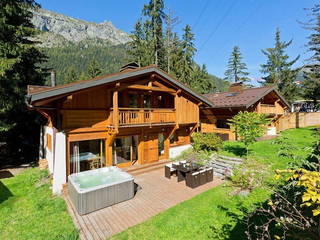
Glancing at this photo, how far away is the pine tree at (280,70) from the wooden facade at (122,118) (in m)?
27.2

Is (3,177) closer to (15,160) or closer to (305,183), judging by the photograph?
(15,160)

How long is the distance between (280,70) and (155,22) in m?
25.8

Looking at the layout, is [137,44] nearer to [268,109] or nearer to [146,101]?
[146,101]

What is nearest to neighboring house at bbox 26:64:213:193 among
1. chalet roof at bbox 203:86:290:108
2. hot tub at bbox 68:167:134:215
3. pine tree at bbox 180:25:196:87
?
hot tub at bbox 68:167:134:215

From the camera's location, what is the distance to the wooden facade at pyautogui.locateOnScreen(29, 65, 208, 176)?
30.0 feet

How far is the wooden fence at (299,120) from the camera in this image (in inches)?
966

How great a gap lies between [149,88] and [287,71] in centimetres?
3310

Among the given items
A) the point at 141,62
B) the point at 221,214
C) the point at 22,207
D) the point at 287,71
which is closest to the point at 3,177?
the point at 22,207

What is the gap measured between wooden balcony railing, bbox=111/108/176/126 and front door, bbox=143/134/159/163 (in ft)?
4.66

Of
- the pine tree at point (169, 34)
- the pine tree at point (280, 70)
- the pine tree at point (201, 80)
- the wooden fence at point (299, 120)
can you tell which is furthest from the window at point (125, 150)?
the pine tree at point (280, 70)

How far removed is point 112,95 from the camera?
10.7m

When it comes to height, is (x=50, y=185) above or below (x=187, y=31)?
below

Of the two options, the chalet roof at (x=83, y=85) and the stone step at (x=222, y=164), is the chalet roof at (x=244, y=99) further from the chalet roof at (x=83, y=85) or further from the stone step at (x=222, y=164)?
the stone step at (x=222, y=164)

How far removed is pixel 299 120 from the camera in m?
25.0
